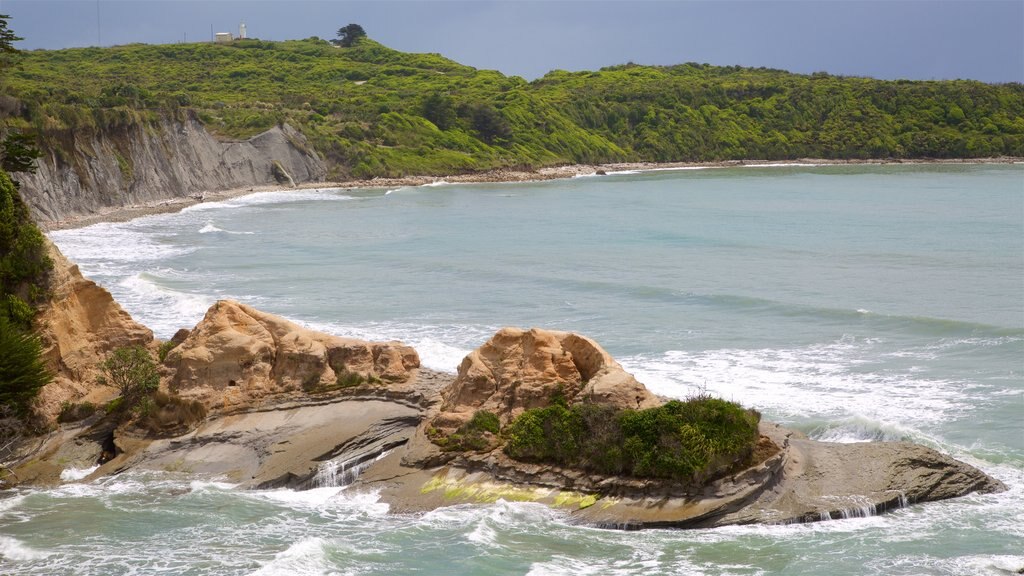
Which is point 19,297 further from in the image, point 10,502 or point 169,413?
point 10,502

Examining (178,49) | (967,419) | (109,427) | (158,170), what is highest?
(178,49)

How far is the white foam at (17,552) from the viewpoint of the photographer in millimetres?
15148

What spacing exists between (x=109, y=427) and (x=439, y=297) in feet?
66.6

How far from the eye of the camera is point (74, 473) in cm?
1892

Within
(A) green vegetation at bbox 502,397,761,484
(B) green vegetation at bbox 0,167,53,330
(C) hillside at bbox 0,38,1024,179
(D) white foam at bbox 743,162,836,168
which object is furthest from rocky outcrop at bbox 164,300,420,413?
(D) white foam at bbox 743,162,836,168

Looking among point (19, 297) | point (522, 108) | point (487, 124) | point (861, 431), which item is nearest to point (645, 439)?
point (861, 431)

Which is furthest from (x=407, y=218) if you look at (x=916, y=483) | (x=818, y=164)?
(x=818, y=164)

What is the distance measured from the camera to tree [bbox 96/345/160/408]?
2005 centimetres

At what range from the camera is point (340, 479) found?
18.3 meters

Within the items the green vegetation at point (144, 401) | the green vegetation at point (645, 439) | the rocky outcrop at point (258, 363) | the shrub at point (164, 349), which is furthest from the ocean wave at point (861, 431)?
the shrub at point (164, 349)

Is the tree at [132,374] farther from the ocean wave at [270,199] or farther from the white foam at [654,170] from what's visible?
the white foam at [654,170]

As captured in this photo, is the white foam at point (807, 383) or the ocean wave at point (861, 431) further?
the white foam at point (807, 383)

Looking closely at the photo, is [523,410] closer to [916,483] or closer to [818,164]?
[916,483]

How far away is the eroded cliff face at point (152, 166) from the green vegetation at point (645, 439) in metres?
48.5
